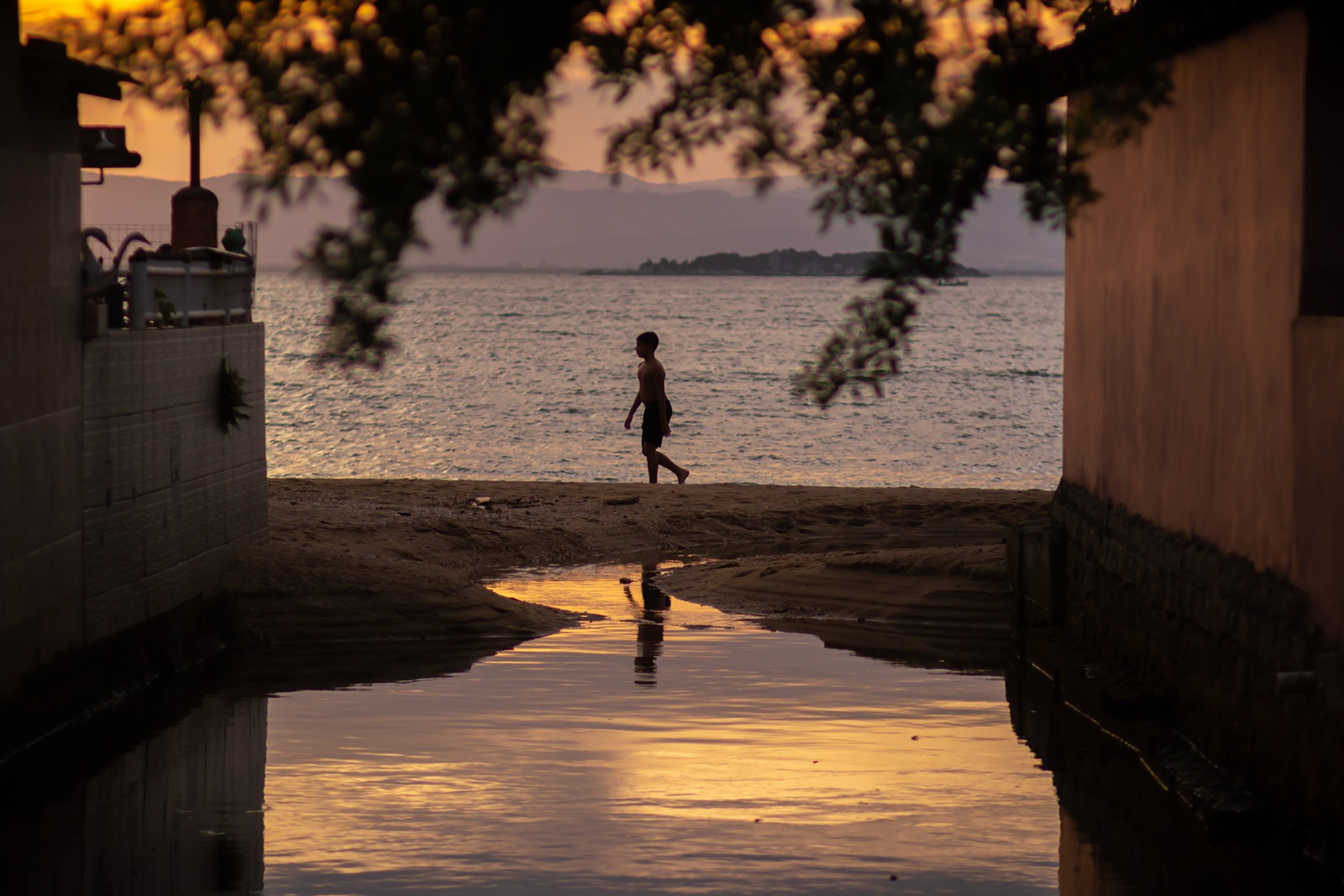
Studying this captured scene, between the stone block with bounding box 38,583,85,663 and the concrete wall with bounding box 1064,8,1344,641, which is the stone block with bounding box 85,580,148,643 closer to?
the stone block with bounding box 38,583,85,663

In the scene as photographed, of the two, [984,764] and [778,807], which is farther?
[984,764]

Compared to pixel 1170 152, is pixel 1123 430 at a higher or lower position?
lower

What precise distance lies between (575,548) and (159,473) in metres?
6.67

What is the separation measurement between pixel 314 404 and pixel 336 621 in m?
45.6

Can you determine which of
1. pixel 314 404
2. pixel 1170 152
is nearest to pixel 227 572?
pixel 1170 152

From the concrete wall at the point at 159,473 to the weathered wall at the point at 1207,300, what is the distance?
6236 mm

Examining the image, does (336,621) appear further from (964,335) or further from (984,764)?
(964,335)

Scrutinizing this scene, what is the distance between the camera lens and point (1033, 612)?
1368 centimetres

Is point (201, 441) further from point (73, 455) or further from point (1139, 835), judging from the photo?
point (1139, 835)

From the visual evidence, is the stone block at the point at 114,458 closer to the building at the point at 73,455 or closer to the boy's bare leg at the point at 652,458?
the building at the point at 73,455

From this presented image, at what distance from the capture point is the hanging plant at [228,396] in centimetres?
1439

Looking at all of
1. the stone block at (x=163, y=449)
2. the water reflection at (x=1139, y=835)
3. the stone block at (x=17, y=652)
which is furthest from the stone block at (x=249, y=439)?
the water reflection at (x=1139, y=835)

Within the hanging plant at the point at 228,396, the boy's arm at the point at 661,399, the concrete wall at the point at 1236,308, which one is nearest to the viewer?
the concrete wall at the point at 1236,308

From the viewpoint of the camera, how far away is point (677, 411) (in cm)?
5619
